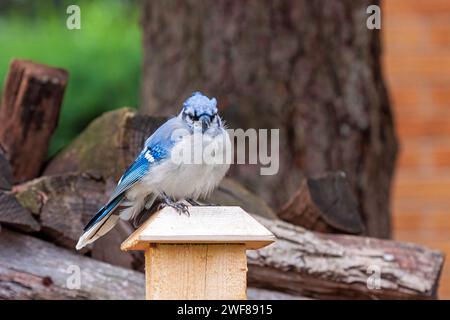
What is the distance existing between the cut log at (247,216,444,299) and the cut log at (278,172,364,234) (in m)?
0.14

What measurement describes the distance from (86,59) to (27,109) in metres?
3.56

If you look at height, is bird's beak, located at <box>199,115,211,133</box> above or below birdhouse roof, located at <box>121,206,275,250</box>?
above

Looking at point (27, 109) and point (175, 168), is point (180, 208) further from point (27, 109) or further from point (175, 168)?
point (27, 109)

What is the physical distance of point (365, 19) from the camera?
5.24 m

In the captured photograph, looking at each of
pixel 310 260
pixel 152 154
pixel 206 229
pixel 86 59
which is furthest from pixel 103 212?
pixel 86 59

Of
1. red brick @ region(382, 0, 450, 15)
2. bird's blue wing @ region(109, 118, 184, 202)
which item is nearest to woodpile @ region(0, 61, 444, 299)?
bird's blue wing @ region(109, 118, 184, 202)

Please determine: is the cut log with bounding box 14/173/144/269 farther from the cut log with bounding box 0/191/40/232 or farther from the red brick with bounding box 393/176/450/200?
the red brick with bounding box 393/176/450/200

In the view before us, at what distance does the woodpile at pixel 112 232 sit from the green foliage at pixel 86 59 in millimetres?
2978

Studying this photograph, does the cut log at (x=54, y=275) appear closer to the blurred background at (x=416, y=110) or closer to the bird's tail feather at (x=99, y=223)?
the bird's tail feather at (x=99, y=223)

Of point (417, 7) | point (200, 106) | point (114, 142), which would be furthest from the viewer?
point (417, 7)

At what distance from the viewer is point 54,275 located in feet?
12.4

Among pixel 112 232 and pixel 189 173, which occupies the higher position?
pixel 189 173

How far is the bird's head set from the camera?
3014 millimetres
